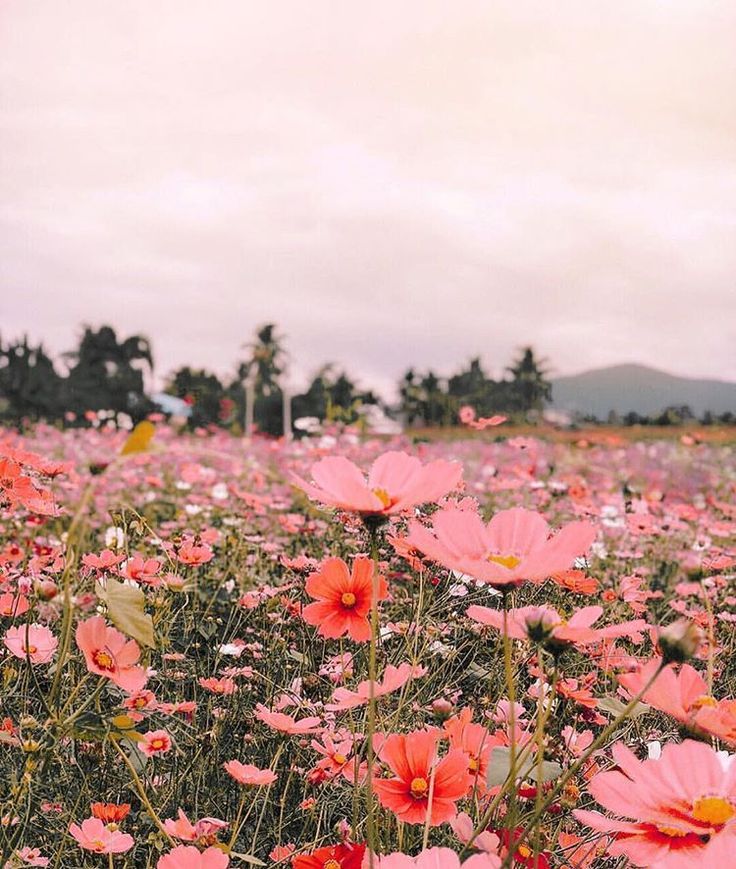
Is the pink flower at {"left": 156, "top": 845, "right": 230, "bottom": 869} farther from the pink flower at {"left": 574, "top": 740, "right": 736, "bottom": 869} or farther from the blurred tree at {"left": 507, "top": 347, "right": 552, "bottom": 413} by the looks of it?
the blurred tree at {"left": 507, "top": 347, "right": 552, "bottom": 413}

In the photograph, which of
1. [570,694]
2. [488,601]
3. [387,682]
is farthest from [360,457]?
[387,682]

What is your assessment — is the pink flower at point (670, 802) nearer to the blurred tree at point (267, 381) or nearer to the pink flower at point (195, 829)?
the pink flower at point (195, 829)

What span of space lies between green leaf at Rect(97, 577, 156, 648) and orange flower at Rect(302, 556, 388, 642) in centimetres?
18

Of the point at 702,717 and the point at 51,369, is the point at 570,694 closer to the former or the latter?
the point at 702,717

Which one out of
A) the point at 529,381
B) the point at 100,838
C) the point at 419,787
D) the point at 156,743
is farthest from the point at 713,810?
the point at 529,381

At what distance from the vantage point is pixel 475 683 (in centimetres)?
145

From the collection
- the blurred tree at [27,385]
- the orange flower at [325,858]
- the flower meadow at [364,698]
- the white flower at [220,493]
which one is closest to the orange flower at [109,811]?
the flower meadow at [364,698]

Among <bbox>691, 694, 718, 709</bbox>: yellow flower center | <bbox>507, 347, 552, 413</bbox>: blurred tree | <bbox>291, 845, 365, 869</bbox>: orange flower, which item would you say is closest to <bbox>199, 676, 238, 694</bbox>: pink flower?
<bbox>291, 845, 365, 869</bbox>: orange flower

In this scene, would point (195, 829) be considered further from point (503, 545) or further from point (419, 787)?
point (503, 545)

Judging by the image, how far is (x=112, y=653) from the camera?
81 cm

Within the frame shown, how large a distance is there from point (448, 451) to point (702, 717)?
7.03m

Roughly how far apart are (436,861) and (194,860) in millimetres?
318

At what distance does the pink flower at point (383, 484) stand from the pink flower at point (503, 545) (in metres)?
0.02

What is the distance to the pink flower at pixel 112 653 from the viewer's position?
0.77 metres
